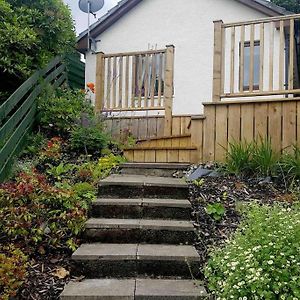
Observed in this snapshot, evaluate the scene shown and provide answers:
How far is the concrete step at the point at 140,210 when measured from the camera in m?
3.07

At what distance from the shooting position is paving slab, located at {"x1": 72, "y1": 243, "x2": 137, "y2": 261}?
2.49 m

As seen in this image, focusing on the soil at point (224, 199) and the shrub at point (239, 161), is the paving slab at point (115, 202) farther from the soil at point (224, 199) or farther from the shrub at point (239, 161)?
the shrub at point (239, 161)

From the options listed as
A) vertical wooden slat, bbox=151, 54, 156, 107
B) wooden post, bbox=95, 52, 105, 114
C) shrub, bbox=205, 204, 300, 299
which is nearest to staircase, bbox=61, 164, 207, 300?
shrub, bbox=205, 204, 300, 299

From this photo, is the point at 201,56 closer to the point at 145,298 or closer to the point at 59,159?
the point at 59,159

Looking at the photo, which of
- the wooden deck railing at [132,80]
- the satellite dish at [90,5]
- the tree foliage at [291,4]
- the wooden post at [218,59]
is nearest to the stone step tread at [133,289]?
the wooden post at [218,59]

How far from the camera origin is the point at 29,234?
2721mm

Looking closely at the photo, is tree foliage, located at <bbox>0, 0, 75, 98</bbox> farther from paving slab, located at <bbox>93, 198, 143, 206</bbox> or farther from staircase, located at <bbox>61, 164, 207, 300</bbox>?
paving slab, located at <bbox>93, 198, 143, 206</bbox>


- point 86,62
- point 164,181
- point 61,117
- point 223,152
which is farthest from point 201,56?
point 164,181

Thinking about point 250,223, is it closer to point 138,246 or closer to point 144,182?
point 138,246

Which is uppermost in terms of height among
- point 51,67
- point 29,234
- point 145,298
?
point 51,67

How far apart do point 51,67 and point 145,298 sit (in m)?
5.06

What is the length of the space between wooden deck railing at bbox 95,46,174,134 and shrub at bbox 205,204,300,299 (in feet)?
11.7

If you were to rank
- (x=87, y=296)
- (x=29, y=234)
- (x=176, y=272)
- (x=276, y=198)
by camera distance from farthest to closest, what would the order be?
1. (x=276, y=198)
2. (x=29, y=234)
3. (x=176, y=272)
4. (x=87, y=296)

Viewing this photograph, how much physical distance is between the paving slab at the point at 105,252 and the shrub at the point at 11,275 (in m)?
0.36
